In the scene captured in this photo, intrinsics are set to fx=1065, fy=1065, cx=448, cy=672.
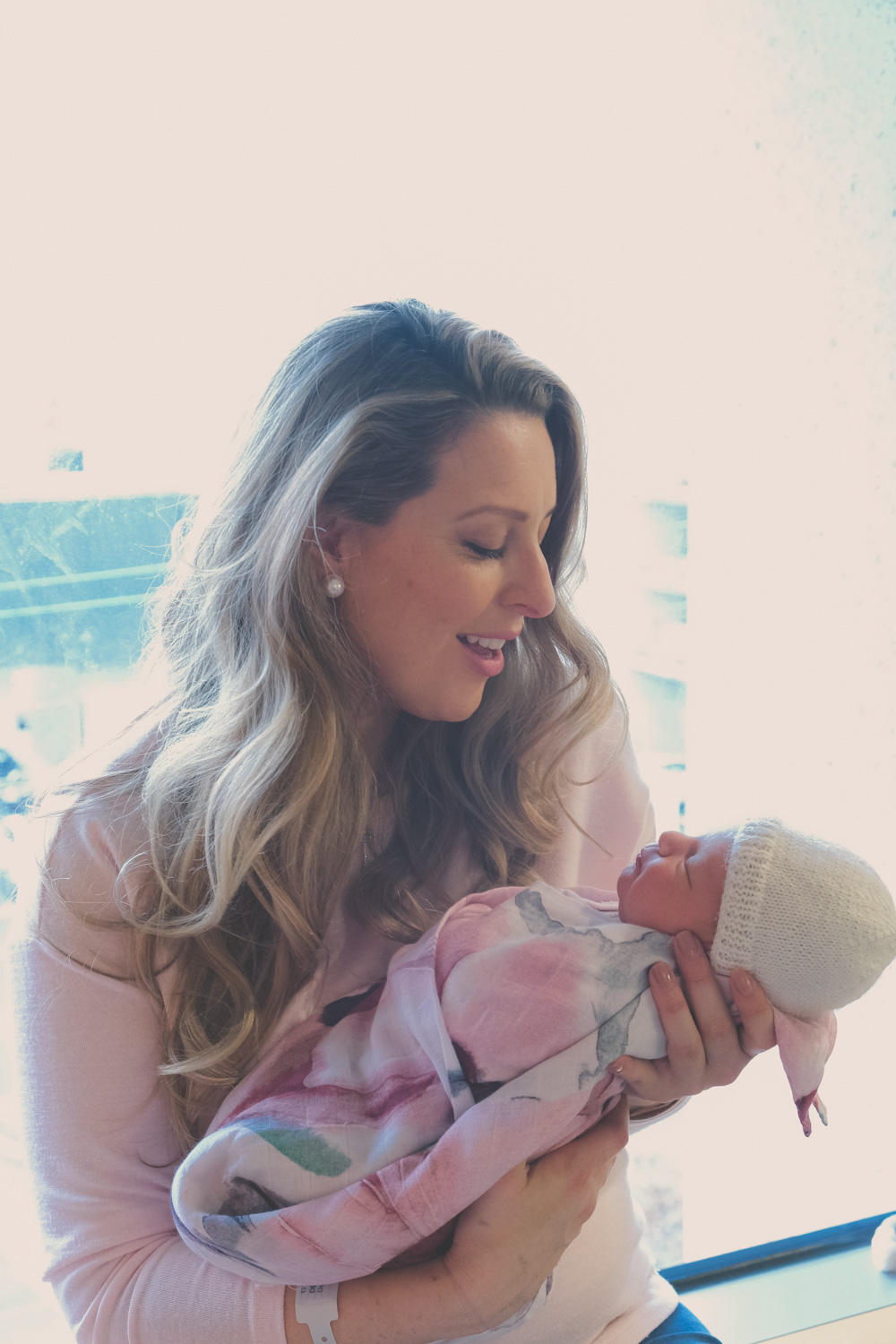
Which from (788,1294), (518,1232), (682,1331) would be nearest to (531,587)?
(518,1232)

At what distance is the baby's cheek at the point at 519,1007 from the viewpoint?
41.4 inches

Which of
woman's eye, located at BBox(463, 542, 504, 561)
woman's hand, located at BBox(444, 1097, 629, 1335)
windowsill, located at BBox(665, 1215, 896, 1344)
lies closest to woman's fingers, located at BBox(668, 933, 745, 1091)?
woman's hand, located at BBox(444, 1097, 629, 1335)

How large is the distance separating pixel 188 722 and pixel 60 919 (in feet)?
0.86

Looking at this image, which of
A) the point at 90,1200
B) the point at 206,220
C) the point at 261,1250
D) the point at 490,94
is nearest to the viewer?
the point at 261,1250

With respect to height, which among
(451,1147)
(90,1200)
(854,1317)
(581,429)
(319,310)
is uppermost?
(319,310)

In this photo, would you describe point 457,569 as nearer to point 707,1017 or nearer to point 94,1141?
point 707,1017

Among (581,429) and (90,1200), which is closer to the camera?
(90,1200)

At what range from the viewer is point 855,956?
1042mm

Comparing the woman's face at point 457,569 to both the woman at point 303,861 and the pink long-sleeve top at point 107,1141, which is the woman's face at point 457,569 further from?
the pink long-sleeve top at point 107,1141

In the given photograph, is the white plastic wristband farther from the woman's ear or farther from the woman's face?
the woman's ear

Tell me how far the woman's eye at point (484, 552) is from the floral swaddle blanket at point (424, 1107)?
0.42 metres

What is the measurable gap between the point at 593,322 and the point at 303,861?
1.15 metres

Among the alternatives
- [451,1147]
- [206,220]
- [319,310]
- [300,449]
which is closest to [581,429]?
[300,449]

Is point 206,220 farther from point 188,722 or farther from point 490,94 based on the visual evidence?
point 188,722
